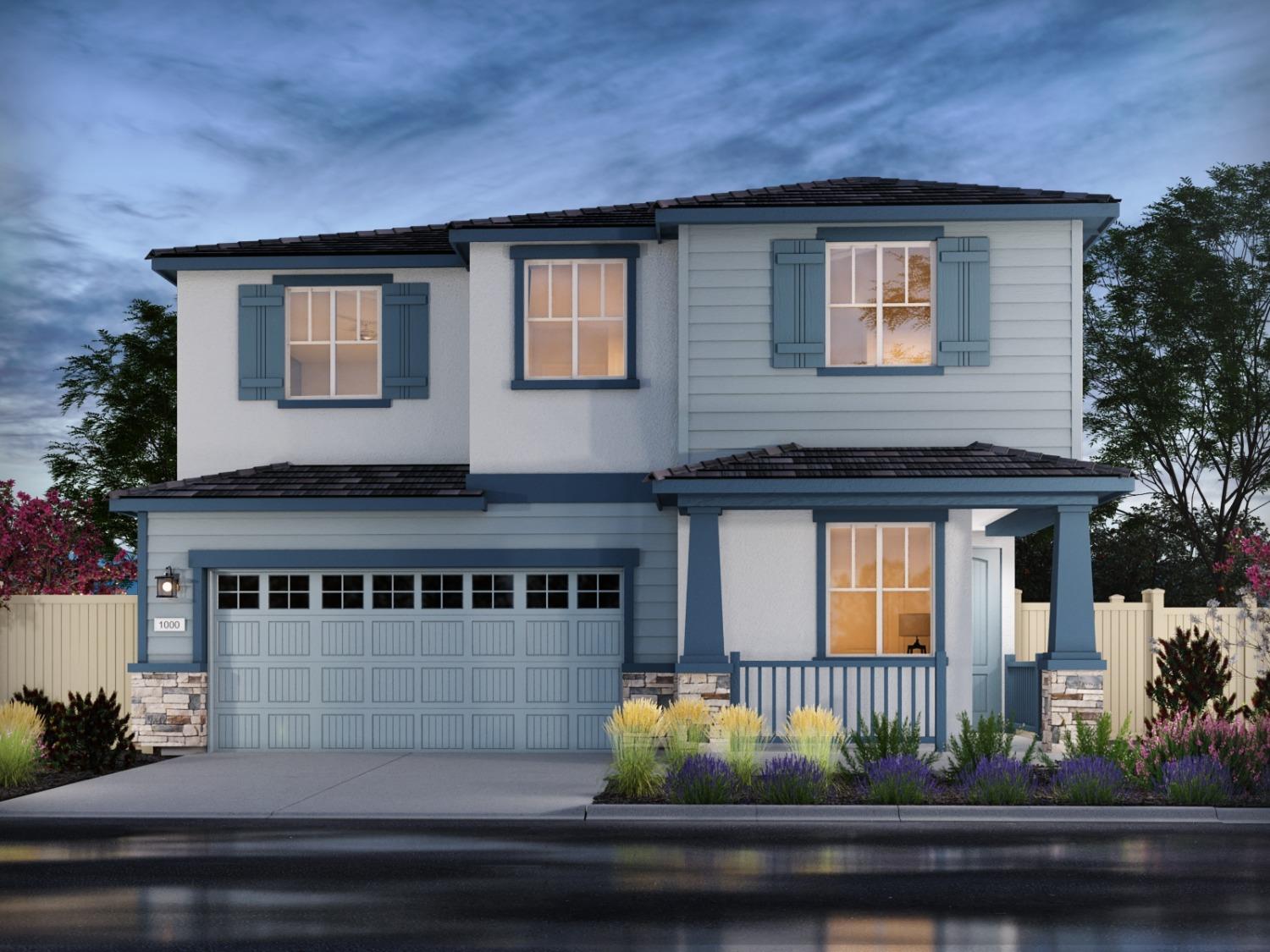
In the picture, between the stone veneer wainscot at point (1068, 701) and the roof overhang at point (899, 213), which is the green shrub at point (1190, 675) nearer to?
the stone veneer wainscot at point (1068, 701)

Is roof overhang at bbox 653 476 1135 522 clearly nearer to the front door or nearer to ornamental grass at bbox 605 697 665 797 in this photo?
ornamental grass at bbox 605 697 665 797

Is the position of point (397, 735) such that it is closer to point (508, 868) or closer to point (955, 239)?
point (508, 868)

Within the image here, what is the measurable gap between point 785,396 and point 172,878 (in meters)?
9.88

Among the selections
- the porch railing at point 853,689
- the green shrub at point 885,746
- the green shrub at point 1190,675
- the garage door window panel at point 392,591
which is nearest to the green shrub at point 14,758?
the garage door window panel at point 392,591

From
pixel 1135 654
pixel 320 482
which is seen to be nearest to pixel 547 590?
pixel 320 482

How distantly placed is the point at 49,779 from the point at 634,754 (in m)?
7.00

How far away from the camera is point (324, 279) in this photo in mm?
19281

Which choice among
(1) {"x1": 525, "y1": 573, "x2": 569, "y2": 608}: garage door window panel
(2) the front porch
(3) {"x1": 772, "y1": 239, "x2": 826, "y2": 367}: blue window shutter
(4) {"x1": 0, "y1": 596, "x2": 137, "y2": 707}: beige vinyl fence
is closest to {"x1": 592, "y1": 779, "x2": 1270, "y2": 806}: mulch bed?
(2) the front porch

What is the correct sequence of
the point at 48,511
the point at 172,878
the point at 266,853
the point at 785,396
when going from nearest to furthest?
the point at 172,878 → the point at 266,853 → the point at 785,396 → the point at 48,511

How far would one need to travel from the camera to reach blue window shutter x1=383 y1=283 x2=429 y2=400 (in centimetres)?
1906

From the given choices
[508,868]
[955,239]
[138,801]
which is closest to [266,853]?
[508,868]

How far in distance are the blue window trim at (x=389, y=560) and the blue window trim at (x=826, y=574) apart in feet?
8.18

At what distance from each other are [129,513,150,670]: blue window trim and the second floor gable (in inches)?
57.2

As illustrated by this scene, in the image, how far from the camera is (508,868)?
10430 millimetres
